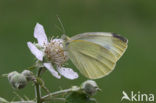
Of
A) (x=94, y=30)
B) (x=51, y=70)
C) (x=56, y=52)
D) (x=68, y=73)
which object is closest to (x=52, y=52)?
(x=56, y=52)

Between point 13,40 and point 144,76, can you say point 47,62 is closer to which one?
point 144,76

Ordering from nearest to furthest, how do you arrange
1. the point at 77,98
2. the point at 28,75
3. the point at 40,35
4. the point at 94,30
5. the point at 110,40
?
the point at 28,75
the point at 77,98
the point at 40,35
the point at 110,40
the point at 94,30

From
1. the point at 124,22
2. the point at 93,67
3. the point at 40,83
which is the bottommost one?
the point at 124,22

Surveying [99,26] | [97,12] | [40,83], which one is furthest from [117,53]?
[97,12]

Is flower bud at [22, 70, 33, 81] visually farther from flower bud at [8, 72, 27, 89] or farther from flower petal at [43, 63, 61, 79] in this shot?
flower petal at [43, 63, 61, 79]

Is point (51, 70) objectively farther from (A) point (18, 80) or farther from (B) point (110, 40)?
(B) point (110, 40)

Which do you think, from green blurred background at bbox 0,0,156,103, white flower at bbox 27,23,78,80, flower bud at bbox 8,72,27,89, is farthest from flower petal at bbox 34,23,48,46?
green blurred background at bbox 0,0,156,103
